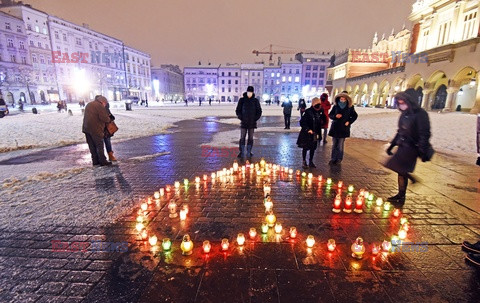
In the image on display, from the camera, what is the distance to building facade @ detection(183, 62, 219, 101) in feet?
326

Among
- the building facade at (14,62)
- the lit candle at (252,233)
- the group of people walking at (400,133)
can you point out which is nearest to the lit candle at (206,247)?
the lit candle at (252,233)

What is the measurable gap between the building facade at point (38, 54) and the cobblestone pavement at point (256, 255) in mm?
64355

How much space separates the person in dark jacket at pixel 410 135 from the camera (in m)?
4.14

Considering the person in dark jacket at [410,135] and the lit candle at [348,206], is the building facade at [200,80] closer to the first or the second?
the person in dark jacket at [410,135]

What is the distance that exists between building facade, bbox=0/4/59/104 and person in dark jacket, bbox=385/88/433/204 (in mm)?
66665

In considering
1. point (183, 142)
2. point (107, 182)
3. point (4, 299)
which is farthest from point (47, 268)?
point (183, 142)

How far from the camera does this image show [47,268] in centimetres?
294

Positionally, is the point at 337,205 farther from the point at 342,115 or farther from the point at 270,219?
the point at 342,115

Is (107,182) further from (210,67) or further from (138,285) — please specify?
(210,67)

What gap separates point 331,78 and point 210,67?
48745mm

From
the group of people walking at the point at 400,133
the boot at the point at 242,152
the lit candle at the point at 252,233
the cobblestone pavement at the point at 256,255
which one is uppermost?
the group of people walking at the point at 400,133

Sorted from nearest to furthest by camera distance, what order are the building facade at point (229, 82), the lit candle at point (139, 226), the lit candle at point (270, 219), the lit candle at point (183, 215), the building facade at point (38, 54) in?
the lit candle at point (139, 226) → the lit candle at point (270, 219) → the lit candle at point (183, 215) → the building facade at point (38, 54) → the building facade at point (229, 82)

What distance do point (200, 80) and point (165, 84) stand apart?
545 inches

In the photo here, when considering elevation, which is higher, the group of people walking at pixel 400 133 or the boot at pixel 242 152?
the group of people walking at pixel 400 133
